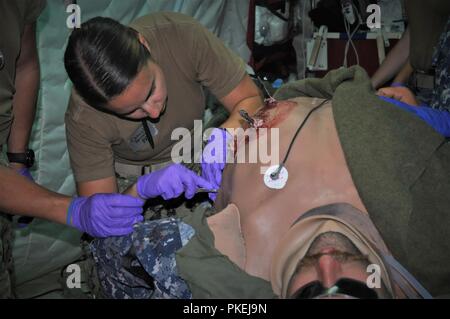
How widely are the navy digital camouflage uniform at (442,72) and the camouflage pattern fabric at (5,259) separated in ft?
5.84

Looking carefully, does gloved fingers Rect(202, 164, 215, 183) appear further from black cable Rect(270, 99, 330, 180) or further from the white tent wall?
the white tent wall

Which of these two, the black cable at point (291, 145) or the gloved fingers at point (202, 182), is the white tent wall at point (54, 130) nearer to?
the gloved fingers at point (202, 182)

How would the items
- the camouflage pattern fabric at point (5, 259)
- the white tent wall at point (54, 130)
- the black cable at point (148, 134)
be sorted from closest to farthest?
the camouflage pattern fabric at point (5, 259) → the black cable at point (148, 134) → the white tent wall at point (54, 130)

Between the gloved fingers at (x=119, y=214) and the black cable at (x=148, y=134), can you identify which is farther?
the black cable at (x=148, y=134)

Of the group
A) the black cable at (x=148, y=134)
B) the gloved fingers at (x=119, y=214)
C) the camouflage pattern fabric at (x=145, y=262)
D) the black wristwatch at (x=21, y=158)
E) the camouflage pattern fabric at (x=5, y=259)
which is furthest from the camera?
the black wristwatch at (x=21, y=158)

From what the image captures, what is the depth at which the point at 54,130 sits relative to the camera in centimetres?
211

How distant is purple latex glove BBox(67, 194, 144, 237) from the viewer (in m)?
1.33

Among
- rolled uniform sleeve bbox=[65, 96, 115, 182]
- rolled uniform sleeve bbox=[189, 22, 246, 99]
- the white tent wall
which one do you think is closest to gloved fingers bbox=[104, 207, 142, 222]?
rolled uniform sleeve bbox=[65, 96, 115, 182]

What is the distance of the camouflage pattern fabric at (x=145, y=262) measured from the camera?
3.73 ft

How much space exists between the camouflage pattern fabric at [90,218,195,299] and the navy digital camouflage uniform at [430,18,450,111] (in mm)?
1261

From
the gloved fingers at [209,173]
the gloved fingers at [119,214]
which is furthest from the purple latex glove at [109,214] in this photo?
the gloved fingers at [209,173]
